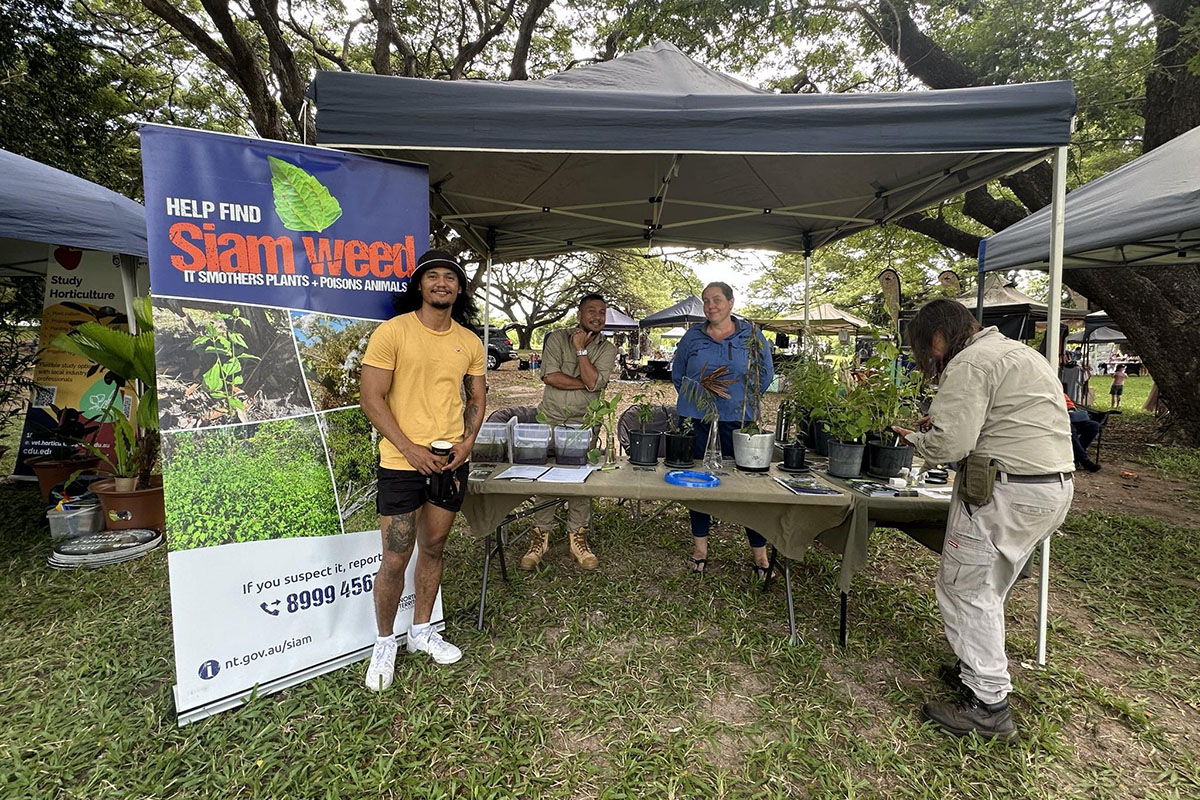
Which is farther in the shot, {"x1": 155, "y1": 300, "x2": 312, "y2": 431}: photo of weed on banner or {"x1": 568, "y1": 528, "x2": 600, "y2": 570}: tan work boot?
{"x1": 568, "y1": 528, "x2": 600, "y2": 570}: tan work boot

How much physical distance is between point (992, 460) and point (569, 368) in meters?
2.28

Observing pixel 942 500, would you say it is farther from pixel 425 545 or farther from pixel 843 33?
pixel 843 33

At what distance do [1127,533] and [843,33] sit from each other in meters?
7.50

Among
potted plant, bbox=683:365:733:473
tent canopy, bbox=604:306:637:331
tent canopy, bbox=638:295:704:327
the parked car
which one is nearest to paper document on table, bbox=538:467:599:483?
potted plant, bbox=683:365:733:473

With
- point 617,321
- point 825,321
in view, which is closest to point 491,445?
point 617,321

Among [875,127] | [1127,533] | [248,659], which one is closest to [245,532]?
[248,659]

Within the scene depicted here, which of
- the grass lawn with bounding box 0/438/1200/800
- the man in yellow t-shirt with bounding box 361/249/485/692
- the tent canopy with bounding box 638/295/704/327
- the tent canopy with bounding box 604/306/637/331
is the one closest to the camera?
the grass lawn with bounding box 0/438/1200/800

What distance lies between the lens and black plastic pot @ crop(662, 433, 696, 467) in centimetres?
262

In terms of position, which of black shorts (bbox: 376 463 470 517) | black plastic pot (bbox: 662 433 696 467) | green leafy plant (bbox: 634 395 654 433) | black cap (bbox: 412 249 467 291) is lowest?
black shorts (bbox: 376 463 470 517)

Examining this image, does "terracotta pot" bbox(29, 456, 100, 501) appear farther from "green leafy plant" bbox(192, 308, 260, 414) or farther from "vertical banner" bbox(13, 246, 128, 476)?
"green leafy plant" bbox(192, 308, 260, 414)

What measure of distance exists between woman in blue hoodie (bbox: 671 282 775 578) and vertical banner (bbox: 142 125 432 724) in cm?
168

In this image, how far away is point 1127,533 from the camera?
4078 mm

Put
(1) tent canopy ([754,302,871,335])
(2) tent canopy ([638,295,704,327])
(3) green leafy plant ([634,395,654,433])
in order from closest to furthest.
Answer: (3) green leafy plant ([634,395,654,433]) < (2) tent canopy ([638,295,704,327]) < (1) tent canopy ([754,302,871,335])

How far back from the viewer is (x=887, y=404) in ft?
7.97
